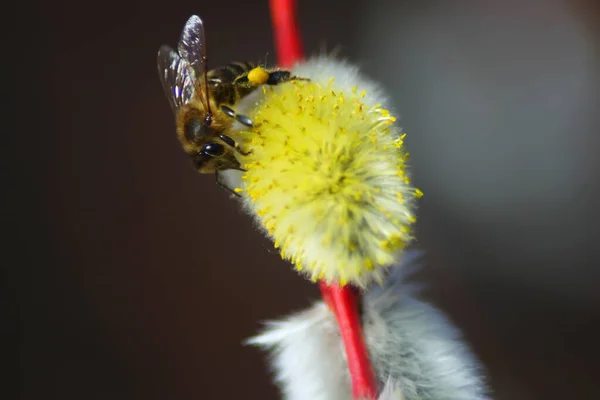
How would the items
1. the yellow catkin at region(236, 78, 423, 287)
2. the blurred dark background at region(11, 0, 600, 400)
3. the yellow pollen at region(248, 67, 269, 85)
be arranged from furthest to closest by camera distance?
the blurred dark background at region(11, 0, 600, 400)
the yellow pollen at region(248, 67, 269, 85)
the yellow catkin at region(236, 78, 423, 287)

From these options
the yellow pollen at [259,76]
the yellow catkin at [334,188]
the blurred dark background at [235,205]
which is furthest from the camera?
the blurred dark background at [235,205]

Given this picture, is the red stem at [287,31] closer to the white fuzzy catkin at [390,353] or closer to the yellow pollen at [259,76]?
the yellow pollen at [259,76]

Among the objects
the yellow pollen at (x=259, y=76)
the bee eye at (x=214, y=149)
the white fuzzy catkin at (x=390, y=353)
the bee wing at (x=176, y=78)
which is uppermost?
the bee wing at (x=176, y=78)

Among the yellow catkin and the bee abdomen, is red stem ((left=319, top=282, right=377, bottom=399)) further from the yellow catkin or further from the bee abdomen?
the bee abdomen

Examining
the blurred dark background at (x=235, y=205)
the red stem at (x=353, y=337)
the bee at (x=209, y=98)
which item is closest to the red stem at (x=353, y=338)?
the red stem at (x=353, y=337)

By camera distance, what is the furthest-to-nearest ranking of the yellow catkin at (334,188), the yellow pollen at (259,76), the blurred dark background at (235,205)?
the blurred dark background at (235,205) → the yellow pollen at (259,76) → the yellow catkin at (334,188)

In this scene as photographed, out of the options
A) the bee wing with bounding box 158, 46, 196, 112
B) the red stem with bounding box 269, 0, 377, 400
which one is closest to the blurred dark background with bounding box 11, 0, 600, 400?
the bee wing with bounding box 158, 46, 196, 112

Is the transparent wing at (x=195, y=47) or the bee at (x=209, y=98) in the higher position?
the transparent wing at (x=195, y=47)

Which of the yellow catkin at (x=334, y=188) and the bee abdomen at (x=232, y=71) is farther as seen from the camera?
the bee abdomen at (x=232, y=71)
